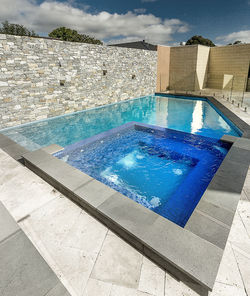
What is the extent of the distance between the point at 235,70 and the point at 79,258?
19.8 meters

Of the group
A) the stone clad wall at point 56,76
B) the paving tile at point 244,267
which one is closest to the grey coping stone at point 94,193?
the paving tile at point 244,267

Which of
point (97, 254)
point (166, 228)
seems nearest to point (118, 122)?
point (166, 228)

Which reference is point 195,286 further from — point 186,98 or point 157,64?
point 157,64

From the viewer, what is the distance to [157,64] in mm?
15805

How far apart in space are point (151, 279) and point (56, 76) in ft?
30.4

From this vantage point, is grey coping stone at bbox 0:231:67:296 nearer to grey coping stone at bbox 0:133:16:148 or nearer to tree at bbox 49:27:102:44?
grey coping stone at bbox 0:133:16:148

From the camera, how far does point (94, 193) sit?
3.09 metres

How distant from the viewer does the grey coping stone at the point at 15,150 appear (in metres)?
5.00

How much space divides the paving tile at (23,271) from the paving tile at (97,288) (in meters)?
0.35

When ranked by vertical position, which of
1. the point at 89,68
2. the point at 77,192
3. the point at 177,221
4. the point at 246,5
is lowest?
the point at 177,221

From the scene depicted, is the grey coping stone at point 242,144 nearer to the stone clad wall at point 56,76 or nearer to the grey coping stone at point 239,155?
the grey coping stone at point 239,155

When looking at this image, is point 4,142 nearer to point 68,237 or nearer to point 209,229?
point 68,237

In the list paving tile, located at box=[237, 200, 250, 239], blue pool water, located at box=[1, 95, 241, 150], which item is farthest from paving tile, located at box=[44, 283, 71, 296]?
blue pool water, located at box=[1, 95, 241, 150]

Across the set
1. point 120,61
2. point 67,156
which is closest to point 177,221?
point 67,156
